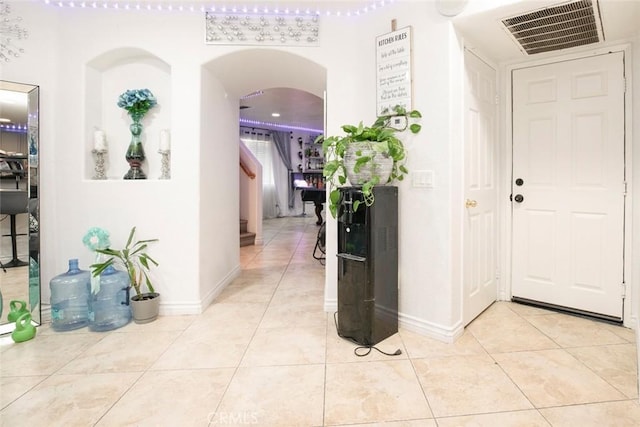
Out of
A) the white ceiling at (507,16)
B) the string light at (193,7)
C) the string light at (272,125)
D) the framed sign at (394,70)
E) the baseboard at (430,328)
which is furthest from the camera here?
the string light at (272,125)

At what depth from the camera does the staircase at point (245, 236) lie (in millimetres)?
5578

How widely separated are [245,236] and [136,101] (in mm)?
3306

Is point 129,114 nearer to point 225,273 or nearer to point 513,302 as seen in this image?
point 225,273

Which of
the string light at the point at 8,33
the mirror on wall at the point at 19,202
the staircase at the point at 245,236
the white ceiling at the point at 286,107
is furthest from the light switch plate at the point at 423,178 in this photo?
the white ceiling at the point at 286,107

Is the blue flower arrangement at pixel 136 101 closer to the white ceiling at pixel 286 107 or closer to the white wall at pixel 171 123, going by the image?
the white wall at pixel 171 123

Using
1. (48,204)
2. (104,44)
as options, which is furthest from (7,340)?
(104,44)

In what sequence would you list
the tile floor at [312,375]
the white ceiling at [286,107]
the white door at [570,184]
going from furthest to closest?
the white ceiling at [286,107]
the white door at [570,184]
the tile floor at [312,375]

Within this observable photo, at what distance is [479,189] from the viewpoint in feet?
8.08

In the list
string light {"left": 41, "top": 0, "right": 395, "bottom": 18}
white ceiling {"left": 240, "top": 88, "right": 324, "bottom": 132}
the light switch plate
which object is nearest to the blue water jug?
string light {"left": 41, "top": 0, "right": 395, "bottom": 18}

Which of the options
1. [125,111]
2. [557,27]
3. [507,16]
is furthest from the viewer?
[125,111]

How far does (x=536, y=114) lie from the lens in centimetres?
261

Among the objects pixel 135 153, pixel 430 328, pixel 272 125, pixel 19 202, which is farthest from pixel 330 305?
pixel 272 125

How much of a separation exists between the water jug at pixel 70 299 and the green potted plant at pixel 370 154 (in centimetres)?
196

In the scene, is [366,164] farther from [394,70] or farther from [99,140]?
[99,140]
